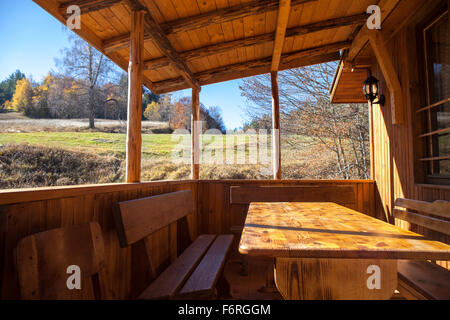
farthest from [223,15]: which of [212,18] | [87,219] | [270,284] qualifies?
[270,284]

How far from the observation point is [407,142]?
2.81 metres

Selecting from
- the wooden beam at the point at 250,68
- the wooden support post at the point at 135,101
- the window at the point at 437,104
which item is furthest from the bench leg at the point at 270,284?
the wooden beam at the point at 250,68

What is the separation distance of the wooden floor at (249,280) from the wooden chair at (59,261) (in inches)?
59.4

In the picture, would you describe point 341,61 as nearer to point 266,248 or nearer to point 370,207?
point 370,207

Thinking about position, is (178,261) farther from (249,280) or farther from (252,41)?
(252,41)

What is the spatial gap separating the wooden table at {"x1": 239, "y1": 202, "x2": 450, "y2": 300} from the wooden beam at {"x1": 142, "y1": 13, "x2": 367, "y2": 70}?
2.78 meters

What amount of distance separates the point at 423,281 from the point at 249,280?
1.73 meters

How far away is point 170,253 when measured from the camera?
255cm

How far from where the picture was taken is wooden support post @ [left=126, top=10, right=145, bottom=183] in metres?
2.20

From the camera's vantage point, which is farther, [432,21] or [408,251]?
[432,21]

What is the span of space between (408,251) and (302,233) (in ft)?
1.38

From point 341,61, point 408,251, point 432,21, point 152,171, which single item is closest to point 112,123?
point 152,171

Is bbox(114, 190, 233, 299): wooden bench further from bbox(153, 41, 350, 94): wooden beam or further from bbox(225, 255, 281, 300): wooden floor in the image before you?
bbox(153, 41, 350, 94): wooden beam

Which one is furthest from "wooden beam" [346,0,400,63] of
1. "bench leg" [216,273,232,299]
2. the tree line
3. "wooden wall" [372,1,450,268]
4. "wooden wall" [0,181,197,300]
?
the tree line
